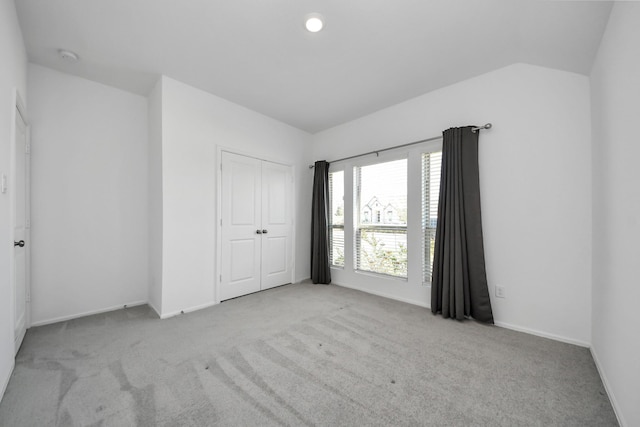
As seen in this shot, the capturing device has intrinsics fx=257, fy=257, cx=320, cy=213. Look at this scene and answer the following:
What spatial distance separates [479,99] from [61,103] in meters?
4.37

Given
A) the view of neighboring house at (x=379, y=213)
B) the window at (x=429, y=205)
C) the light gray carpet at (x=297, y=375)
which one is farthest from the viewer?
the view of neighboring house at (x=379, y=213)

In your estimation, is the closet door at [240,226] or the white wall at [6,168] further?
the closet door at [240,226]

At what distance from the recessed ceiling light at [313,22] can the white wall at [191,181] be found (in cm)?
168

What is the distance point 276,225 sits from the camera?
3.95 metres

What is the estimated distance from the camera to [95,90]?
113 inches

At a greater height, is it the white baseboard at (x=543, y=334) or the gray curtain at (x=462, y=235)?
the gray curtain at (x=462, y=235)

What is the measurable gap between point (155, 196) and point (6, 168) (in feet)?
4.34

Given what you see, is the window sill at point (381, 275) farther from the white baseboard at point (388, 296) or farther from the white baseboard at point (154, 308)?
the white baseboard at point (154, 308)

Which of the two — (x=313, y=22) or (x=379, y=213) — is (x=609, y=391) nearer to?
(x=379, y=213)

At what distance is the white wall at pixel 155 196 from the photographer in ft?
9.23

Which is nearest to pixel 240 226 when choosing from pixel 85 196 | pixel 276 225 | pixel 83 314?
pixel 276 225

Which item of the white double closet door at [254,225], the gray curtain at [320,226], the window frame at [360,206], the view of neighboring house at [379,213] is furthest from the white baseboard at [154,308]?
the view of neighboring house at [379,213]

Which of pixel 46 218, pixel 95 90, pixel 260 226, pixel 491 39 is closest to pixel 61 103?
pixel 95 90

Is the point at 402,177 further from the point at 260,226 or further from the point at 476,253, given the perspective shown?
the point at 260,226
